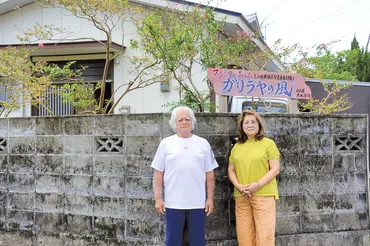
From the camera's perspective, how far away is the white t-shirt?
3.22 metres

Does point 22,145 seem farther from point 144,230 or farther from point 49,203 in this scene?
point 144,230

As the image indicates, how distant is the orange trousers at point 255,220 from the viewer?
11.0 ft

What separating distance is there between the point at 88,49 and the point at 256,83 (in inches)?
264

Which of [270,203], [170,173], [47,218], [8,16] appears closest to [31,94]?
[47,218]

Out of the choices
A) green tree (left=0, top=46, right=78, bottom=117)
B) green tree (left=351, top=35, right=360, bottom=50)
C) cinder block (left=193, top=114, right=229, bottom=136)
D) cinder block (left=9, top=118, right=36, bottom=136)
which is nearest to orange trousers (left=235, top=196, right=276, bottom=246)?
cinder block (left=193, top=114, right=229, bottom=136)

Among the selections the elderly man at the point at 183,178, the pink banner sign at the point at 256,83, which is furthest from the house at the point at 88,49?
the elderly man at the point at 183,178

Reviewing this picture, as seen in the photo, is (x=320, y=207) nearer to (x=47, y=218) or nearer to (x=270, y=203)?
(x=270, y=203)

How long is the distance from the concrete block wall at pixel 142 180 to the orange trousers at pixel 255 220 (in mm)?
355

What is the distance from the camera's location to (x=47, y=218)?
425cm

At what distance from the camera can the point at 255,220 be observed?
3.44m

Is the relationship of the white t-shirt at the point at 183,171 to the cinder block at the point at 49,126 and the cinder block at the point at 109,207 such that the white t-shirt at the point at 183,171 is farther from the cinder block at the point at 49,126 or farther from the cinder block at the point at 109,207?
the cinder block at the point at 49,126

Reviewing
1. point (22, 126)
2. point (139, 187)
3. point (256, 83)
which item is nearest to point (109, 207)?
point (139, 187)

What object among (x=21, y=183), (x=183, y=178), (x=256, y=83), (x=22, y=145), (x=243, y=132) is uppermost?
(x=256, y=83)

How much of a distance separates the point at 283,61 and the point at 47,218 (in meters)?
5.21
